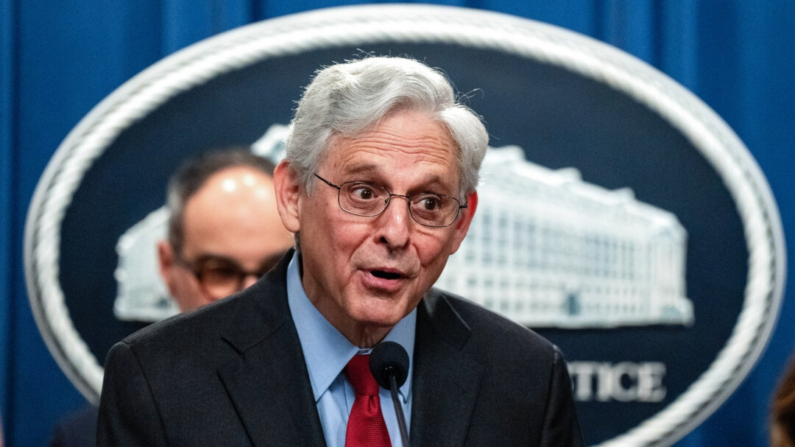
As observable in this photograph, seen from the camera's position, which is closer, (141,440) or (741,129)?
(141,440)

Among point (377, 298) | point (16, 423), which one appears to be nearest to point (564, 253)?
point (377, 298)

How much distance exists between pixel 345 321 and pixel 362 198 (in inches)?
8.4

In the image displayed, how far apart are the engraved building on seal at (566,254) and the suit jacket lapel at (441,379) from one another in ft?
1.37

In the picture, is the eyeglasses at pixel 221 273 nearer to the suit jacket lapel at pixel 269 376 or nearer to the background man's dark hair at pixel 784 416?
the suit jacket lapel at pixel 269 376

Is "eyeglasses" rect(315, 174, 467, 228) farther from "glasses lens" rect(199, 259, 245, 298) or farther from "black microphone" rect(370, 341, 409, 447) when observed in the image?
"glasses lens" rect(199, 259, 245, 298)

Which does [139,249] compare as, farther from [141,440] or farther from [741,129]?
[741,129]

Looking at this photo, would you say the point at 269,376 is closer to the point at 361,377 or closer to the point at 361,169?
the point at 361,377

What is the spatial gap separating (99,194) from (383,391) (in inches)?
36.8

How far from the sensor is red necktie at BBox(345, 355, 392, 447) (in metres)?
1.20

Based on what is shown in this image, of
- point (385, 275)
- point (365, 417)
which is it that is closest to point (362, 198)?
point (385, 275)

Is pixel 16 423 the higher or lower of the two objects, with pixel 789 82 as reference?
lower

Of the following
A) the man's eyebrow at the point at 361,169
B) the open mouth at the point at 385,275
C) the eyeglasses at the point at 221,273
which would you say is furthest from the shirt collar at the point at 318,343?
the eyeglasses at the point at 221,273

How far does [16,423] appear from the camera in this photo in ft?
6.27

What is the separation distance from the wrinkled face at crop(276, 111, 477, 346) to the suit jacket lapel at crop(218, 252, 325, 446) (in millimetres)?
108
